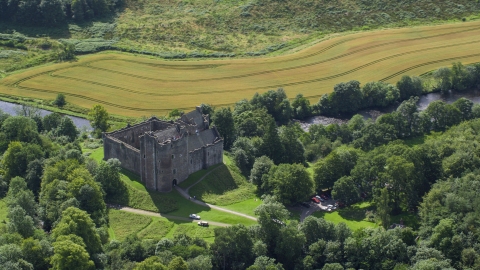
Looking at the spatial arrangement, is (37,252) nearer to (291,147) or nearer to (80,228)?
(80,228)

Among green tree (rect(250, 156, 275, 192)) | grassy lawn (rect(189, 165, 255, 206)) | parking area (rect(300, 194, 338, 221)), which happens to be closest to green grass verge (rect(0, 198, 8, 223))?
grassy lawn (rect(189, 165, 255, 206))

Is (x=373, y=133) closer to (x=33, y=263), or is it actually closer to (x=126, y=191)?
(x=126, y=191)

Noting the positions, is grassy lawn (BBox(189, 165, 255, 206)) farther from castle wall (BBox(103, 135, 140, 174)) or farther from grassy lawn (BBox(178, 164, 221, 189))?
castle wall (BBox(103, 135, 140, 174))

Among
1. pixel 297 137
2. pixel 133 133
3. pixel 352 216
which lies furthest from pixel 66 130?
pixel 352 216

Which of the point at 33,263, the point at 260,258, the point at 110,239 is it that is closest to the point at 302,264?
the point at 260,258

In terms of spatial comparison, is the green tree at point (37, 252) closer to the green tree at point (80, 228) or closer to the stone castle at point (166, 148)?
the green tree at point (80, 228)

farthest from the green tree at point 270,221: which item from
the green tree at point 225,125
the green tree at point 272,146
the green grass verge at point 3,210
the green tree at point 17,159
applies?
the green tree at point 17,159

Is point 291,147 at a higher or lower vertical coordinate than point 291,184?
higher
